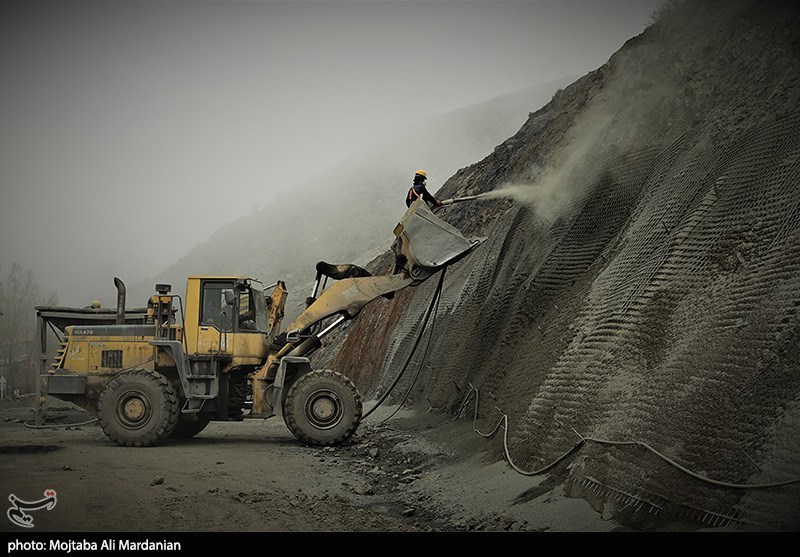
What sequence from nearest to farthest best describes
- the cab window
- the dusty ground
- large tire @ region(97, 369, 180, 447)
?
1. the dusty ground
2. large tire @ region(97, 369, 180, 447)
3. the cab window

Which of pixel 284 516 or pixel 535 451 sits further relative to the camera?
pixel 535 451

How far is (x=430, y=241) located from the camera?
12977 millimetres

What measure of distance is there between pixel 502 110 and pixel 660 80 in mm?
127337

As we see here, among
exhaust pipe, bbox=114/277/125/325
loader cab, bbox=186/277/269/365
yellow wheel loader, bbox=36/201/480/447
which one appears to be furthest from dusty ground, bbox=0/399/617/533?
exhaust pipe, bbox=114/277/125/325

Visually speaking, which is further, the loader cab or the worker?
the loader cab

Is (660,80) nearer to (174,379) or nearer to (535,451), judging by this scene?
(535,451)

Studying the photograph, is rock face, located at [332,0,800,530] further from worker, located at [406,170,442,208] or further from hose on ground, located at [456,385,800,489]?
worker, located at [406,170,442,208]

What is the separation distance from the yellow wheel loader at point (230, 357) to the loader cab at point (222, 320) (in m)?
0.02

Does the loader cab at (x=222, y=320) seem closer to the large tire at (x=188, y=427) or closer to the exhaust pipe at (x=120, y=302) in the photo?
the large tire at (x=188, y=427)

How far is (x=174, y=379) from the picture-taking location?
1420 cm

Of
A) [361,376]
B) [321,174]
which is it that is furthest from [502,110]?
[361,376]

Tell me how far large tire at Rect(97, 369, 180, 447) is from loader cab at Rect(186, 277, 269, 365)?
1022 mm

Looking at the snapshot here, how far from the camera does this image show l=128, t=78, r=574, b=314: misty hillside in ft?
272

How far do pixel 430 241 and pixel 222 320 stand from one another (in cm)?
438
